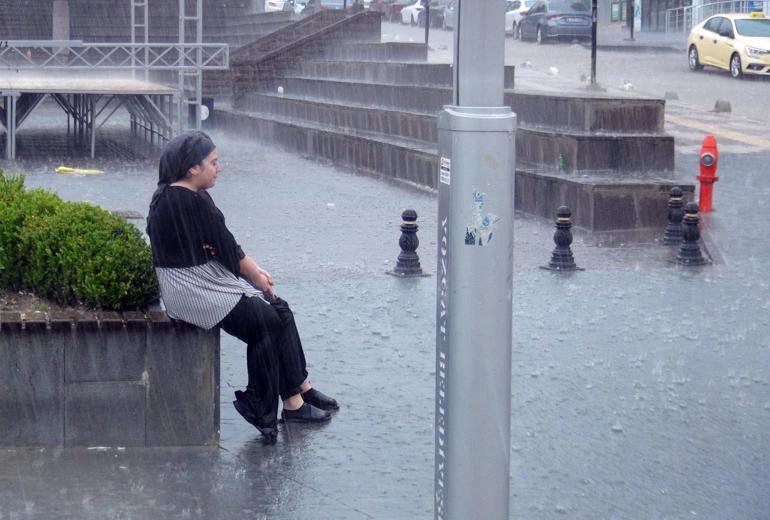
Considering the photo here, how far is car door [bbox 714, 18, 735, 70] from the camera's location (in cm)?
2986

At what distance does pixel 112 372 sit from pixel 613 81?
2315 cm

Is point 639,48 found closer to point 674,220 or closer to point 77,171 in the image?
point 77,171

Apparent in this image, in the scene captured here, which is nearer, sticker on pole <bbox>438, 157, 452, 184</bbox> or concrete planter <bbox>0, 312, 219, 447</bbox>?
sticker on pole <bbox>438, 157, 452, 184</bbox>

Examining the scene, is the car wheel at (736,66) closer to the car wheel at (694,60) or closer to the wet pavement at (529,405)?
the car wheel at (694,60)

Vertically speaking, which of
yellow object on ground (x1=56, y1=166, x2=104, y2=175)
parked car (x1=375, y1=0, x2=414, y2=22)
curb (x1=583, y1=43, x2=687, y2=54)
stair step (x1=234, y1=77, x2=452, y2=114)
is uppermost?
parked car (x1=375, y1=0, x2=414, y2=22)

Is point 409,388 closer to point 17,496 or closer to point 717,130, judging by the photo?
point 17,496

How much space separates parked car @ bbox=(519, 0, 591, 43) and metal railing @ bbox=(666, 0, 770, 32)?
7497 mm

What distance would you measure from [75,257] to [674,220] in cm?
722

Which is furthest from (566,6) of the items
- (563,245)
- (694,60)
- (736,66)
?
(563,245)

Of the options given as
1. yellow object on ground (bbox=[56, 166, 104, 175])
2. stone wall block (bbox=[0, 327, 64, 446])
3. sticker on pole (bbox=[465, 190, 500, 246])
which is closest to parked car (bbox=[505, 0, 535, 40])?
yellow object on ground (bbox=[56, 166, 104, 175])

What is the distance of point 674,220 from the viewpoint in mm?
Result: 11781

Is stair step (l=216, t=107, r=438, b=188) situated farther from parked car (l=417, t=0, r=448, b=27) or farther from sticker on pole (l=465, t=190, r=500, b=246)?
parked car (l=417, t=0, r=448, b=27)

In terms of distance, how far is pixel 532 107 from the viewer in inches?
593

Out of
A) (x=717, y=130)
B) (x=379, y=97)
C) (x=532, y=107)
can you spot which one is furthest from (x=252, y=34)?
(x=532, y=107)
